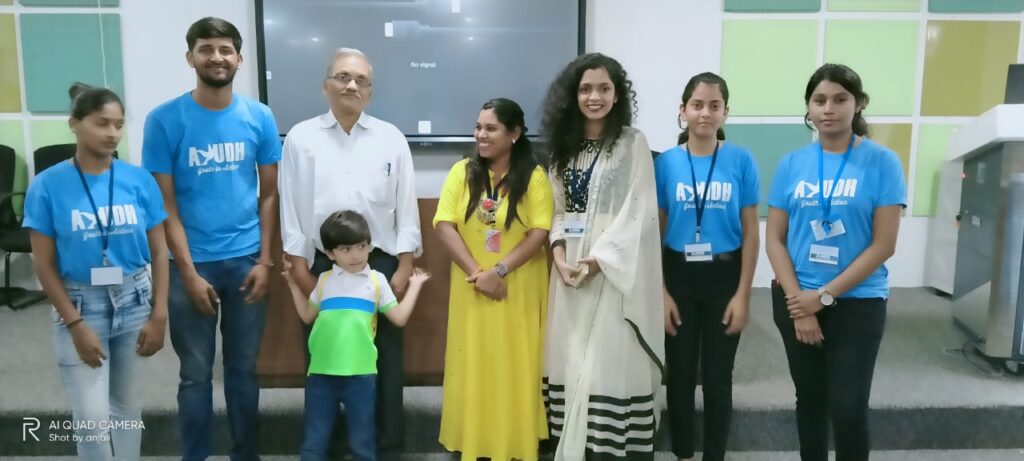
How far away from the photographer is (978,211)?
126 inches

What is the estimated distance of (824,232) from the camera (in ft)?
6.18

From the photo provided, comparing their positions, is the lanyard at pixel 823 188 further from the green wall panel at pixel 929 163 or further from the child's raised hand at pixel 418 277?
the green wall panel at pixel 929 163

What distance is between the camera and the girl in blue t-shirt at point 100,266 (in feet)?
5.78

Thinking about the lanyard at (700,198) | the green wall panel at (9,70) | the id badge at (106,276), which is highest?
the green wall panel at (9,70)

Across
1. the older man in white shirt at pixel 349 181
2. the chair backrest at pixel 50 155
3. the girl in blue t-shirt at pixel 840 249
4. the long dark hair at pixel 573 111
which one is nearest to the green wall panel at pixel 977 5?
the girl in blue t-shirt at pixel 840 249

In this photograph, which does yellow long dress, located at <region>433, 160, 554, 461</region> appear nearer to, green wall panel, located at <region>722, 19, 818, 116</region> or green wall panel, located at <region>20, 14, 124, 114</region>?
green wall panel, located at <region>722, 19, 818, 116</region>

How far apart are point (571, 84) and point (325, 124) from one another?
31.7 inches

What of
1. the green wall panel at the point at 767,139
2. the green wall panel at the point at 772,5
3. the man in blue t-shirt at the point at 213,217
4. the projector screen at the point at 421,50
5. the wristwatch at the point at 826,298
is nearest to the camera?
the wristwatch at the point at 826,298

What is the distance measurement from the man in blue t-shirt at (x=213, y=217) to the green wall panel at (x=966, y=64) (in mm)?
4233

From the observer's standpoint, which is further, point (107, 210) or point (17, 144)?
point (17, 144)

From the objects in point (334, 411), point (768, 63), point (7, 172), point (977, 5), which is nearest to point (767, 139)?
point (768, 63)

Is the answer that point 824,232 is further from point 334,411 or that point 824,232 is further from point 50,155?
point 50,155

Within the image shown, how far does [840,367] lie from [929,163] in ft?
10.9

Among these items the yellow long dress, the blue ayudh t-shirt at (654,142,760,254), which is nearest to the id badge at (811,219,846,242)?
the blue ayudh t-shirt at (654,142,760,254)
